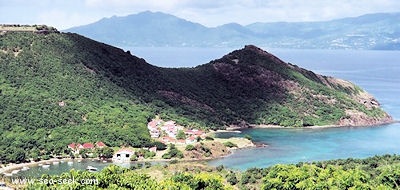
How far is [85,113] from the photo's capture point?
2908 inches

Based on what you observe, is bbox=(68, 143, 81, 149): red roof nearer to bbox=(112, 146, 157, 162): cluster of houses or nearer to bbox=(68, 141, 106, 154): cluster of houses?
bbox=(68, 141, 106, 154): cluster of houses

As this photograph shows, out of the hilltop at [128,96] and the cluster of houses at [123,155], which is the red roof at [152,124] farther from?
the cluster of houses at [123,155]

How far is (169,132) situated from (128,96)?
10.7m

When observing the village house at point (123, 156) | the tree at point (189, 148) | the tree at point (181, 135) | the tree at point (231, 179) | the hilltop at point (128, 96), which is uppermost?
the hilltop at point (128, 96)

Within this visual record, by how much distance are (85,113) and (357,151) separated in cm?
3676

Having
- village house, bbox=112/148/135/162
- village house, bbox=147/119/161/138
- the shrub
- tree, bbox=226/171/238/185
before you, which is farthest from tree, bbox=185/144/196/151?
tree, bbox=226/171/238/185

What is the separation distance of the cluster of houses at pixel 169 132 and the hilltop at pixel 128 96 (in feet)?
5.50

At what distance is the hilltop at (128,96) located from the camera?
2717 inches

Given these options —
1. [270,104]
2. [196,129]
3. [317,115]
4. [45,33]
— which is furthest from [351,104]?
[45,33]

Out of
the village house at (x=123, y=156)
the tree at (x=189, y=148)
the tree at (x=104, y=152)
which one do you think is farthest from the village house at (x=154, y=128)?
the tree at (x=104, y=152)

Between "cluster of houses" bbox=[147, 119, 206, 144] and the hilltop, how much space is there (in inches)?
66.0

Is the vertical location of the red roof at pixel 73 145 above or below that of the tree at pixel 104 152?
above

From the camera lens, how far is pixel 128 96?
274ft

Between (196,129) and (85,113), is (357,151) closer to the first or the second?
(196,129)
